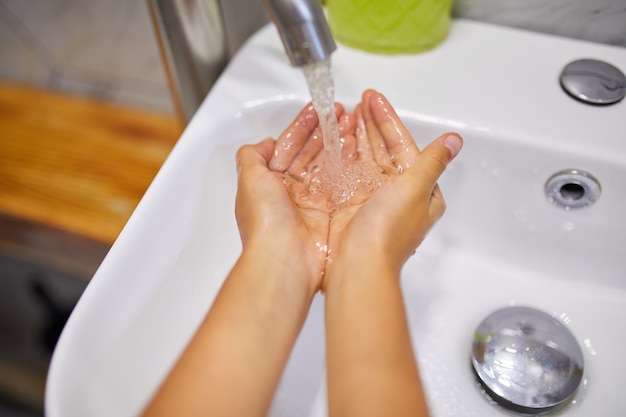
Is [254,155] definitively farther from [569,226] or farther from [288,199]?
[569,226]

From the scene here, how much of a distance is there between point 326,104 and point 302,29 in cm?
10

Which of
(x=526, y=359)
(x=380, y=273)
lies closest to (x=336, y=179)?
(x=380, y=273)

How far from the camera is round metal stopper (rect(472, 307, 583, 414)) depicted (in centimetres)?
47

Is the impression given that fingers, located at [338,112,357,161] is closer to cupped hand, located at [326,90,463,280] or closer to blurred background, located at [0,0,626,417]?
cupped hand, located at [326,90,463,280]

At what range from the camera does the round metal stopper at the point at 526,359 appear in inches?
18.4

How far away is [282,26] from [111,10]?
1.46 ft

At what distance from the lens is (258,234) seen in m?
0.46

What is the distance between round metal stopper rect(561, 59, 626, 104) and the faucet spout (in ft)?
0.88

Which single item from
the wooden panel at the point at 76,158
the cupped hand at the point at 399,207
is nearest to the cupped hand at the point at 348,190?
the cupped hand at the point at 399,207

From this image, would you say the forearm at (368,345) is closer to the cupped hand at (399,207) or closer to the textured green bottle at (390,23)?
the cupped hand at (399,207)

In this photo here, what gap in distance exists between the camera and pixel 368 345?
1.26 feet

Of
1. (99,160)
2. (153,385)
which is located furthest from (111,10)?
(153,385)

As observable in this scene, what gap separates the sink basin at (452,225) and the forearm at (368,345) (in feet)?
0.34

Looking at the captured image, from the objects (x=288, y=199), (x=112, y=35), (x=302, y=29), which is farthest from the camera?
(x=112, y=35)
